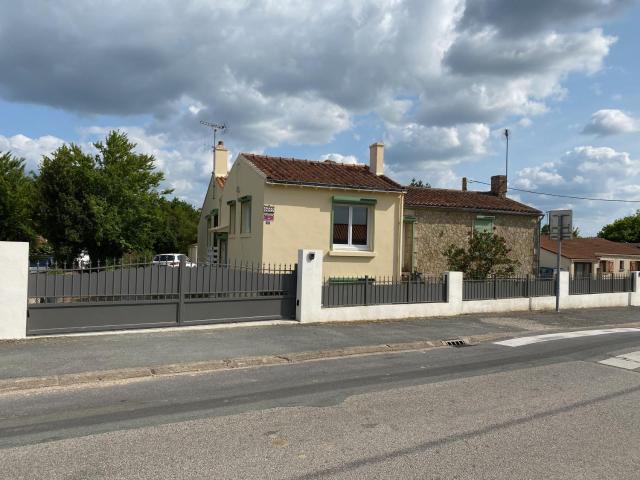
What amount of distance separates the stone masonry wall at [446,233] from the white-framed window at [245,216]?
286 inches

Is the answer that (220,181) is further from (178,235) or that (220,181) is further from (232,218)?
(178,235)

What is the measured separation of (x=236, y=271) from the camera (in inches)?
488

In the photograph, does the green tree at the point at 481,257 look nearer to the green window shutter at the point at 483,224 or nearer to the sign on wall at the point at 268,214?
the green window shutter at the point at 483,224

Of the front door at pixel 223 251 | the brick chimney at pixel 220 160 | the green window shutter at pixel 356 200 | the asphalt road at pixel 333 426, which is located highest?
the brick chimney at pixel 220 160

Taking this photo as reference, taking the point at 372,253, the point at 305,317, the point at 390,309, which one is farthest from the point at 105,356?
the point at 372,253

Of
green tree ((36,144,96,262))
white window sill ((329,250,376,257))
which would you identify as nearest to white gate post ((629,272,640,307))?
white window sill ((329,250,376,257))

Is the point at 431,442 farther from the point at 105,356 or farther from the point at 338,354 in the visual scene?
the point at 105,356

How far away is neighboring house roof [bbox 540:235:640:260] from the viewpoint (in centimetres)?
4131

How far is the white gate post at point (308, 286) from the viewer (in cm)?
1295

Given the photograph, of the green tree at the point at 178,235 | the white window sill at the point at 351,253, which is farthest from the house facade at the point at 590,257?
the green tree at the point at 178,235

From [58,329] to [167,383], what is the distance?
402cm

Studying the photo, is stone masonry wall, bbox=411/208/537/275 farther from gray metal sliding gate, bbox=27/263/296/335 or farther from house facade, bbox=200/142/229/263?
gray metal sliding gate, bbox=27/263/296/335

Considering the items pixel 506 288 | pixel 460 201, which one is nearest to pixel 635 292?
pixel 460 201

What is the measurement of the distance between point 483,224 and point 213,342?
17243mm
